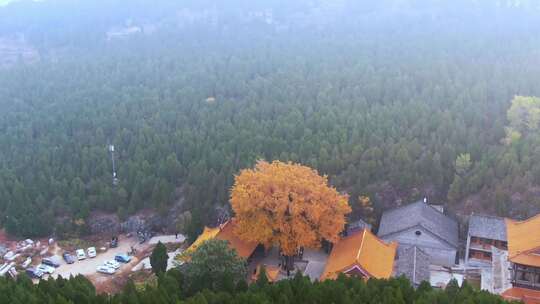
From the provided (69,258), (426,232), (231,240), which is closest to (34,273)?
(69,258)

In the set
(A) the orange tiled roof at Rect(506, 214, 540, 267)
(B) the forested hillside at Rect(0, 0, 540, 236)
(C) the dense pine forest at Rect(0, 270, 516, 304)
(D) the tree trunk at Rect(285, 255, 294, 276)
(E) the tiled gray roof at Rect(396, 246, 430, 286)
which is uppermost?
(B) the forested hillside at Rect(0, 0, 540, 236)

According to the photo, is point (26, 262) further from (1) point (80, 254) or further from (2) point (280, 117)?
(2) point (280, 117)

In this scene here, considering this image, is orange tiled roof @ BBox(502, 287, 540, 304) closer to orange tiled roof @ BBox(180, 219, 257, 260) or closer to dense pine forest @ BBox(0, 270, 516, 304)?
dense pine forest @ BBox(0, 270, 516, 304)

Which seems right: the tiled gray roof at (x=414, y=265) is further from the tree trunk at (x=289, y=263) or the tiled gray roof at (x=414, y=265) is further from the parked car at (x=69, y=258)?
the parked car at (x=69, y=258)

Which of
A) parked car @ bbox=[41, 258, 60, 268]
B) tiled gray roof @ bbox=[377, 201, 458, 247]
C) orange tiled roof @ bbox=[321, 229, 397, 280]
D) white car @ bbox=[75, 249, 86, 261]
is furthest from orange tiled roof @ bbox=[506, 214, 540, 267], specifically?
parked car @ bbox=[41, 258, 60, 268]

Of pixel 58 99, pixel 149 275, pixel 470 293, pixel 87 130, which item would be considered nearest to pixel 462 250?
pixel 470 293

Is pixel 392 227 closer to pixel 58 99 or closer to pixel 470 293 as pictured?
pixel 470 293
